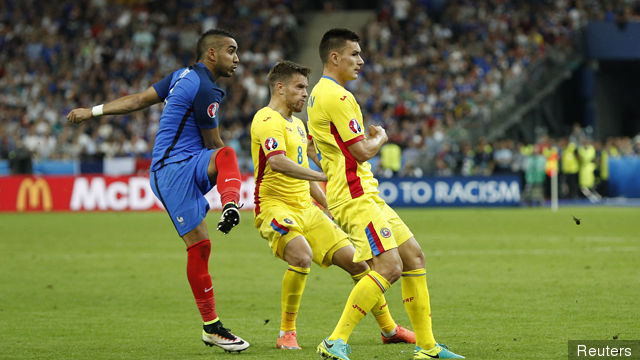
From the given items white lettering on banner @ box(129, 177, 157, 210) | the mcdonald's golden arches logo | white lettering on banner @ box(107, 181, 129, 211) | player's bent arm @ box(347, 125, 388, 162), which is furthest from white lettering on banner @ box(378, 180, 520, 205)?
player's bent arm @ box(347, 125, 388, 162)

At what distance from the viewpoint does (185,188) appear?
24.3 feet

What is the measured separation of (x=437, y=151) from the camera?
30.9 m

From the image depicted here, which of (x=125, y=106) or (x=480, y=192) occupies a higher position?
(x=125, y=106)

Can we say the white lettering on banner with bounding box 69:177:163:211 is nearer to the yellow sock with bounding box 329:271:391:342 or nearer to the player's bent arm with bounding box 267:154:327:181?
the player's bent arm with bounding box 267:154:327:181

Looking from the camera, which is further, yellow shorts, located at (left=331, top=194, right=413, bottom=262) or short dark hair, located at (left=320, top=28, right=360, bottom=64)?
short dark hair, located at (left=320, top=28, right=360, bottom=64)

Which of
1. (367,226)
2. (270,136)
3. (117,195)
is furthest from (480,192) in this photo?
(367,226)

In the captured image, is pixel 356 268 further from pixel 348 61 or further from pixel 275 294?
pixel 275 294

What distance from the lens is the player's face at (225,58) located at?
7559 millimetres

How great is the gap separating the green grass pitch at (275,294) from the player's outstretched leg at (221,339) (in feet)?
0.27

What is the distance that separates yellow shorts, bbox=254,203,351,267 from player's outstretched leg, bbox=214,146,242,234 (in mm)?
786

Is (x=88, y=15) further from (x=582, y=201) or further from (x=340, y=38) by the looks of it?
(x=340, y=38)

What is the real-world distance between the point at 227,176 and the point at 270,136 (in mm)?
704

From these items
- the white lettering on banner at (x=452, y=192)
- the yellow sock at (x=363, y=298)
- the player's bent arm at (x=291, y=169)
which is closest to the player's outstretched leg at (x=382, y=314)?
the yellow sock at (x=363, y=298)

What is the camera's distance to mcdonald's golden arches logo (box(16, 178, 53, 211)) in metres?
28.2
